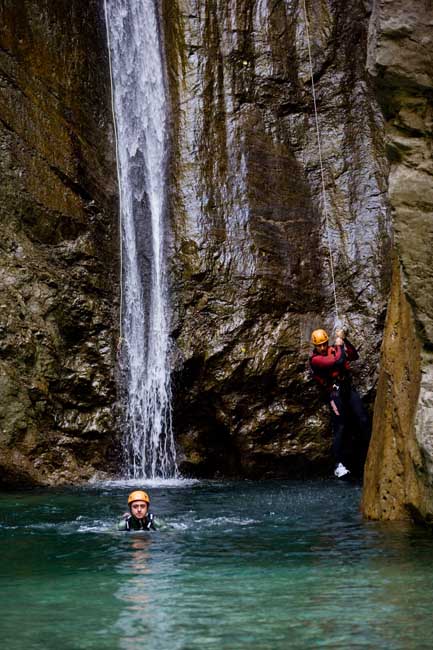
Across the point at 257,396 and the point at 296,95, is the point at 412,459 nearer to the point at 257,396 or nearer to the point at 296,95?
the point at 257,396

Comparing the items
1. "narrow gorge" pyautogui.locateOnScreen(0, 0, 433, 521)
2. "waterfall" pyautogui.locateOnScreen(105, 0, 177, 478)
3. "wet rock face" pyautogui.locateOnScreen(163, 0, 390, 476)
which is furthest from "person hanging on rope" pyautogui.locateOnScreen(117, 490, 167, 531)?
"wet rock face" pyautogui.locateOnScreen(163, 0, 390, 476)

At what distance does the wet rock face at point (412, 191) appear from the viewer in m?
9.11

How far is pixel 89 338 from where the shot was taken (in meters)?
15.6

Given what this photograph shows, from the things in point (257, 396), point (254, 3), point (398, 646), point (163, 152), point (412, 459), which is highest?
point (254, 3)

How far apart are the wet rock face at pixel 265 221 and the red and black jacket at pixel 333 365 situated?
2.65ft

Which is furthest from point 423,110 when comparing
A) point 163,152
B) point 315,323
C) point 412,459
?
point 163,152

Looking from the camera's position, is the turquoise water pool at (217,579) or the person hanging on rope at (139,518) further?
the person hanging on rope at (139,518)

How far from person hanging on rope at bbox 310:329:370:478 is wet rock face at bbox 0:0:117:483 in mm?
3384

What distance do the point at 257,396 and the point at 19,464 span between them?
3815 millimetres

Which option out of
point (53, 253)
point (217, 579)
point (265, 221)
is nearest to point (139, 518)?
point (217, 579)

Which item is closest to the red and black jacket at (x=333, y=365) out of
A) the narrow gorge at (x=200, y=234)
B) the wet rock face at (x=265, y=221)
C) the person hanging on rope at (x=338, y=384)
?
the person hanging on rope at (x=338, y=384)

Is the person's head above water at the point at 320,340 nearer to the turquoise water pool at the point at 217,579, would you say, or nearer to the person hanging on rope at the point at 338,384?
the person hanging on rope at the point at 338,384

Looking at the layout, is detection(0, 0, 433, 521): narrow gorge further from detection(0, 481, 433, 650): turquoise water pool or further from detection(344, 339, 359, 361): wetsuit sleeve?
detection(0, 481, 433, 650): turquoise water pool

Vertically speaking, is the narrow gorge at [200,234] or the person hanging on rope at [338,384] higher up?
the narrow gorge at [200,234]
